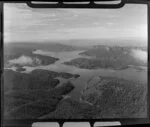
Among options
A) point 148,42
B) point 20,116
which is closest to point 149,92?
point 148,42

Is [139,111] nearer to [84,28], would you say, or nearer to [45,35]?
[84,28]

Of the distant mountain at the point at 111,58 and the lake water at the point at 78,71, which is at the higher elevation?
the distant mountain at the point at 111,58

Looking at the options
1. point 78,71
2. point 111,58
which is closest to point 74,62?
point 78,71

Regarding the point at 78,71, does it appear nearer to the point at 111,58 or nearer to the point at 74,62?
the point at 74,62

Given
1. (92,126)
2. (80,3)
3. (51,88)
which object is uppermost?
(80,3)

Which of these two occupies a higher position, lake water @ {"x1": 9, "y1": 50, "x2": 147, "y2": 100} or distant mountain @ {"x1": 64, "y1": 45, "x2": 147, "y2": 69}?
distant mountain @ {"x1": 64, "y1": 45, "x2": 147, "y2": 69}

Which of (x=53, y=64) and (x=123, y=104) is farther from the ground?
(x=53, y=64)

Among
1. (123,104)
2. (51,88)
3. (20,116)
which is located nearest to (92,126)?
(123,104)
